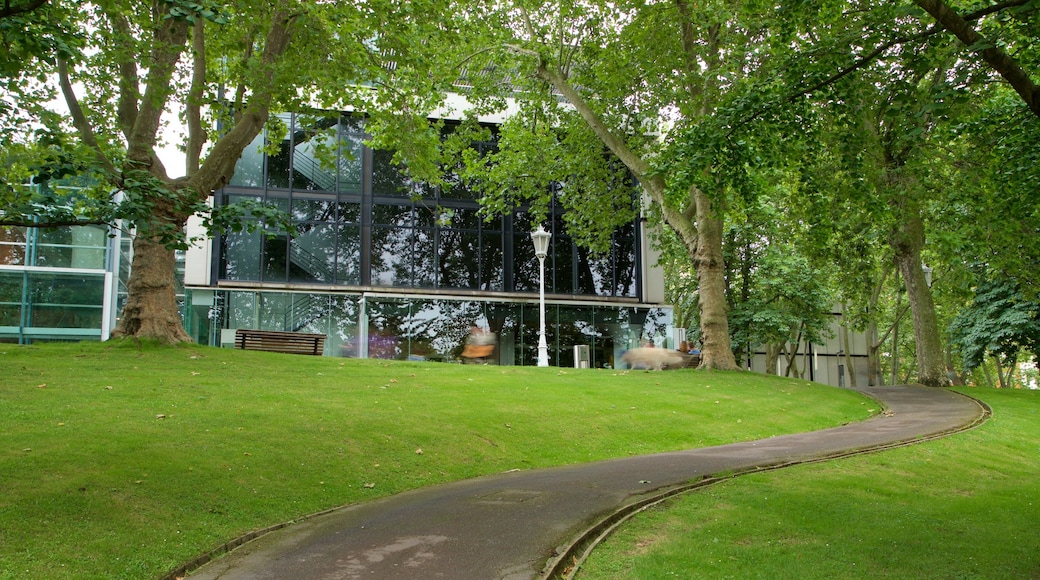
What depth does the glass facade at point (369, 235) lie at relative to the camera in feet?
89.4

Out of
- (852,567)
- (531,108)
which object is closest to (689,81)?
(531,108)

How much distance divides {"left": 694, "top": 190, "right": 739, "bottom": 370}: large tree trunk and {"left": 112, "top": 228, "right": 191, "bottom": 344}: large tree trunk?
14.0 m

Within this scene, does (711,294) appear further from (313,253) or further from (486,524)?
(486,524)

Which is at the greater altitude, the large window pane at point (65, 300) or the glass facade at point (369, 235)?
the glass facade at point (369, 235)

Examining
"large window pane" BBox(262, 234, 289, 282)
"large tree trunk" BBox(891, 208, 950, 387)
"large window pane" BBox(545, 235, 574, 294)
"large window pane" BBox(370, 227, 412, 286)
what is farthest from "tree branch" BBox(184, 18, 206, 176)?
"large tree trunk" BBox(891, 208, 950, 387)

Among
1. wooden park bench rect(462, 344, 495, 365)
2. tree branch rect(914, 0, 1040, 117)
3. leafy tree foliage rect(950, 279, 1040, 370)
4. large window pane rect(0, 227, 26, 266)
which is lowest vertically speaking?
wooden park bench rect(462, 344, 495, 365)

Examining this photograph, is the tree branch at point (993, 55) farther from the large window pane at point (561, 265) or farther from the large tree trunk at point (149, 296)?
the large window pane at point (561, 265)

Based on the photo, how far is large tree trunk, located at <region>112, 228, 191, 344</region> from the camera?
15.7 m

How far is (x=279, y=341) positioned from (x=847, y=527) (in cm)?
1669

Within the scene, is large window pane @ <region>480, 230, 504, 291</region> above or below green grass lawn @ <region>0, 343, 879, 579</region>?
above

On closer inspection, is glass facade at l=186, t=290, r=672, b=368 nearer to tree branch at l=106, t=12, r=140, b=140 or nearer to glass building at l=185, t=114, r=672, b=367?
glass building at l=185, t=114, r=672, b=367

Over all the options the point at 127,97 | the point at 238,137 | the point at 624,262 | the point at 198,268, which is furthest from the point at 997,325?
the point at 198,268

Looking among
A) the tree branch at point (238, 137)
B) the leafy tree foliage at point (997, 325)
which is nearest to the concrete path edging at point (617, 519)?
the tree branch at point (238, 137)

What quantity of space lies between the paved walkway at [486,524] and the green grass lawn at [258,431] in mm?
576
